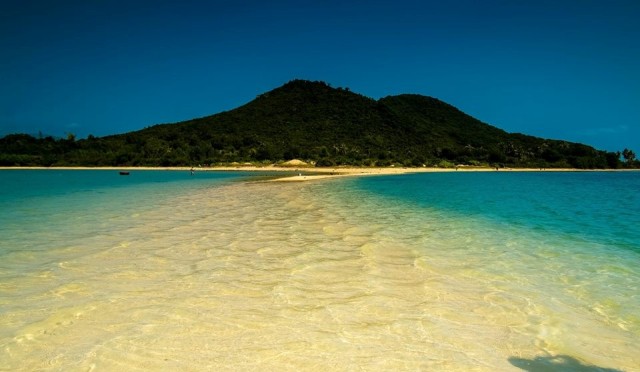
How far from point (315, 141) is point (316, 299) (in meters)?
88.7

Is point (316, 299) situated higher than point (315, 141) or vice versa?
point (315, 141)

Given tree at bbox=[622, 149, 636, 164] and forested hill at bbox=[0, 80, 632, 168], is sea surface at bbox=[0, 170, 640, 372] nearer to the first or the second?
forested hill at bbox=[0, 80, 632, 168]

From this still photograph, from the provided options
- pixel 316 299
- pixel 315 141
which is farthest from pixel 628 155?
pixel 316 299

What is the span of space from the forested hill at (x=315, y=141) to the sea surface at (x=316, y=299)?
2525 inches

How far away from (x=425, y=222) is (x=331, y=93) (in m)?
110

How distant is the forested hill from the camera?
8238cm

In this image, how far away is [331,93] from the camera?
4653 inches

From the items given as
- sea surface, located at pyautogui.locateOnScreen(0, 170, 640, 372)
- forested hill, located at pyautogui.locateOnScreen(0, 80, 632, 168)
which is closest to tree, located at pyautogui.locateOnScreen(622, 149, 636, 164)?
forested hill, located at pyautogui.locateOnScreen(0, 80, 632, 168)

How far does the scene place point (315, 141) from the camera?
9288 cm

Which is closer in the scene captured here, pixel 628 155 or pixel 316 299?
pixel 316 299

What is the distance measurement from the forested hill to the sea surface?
64134 mm

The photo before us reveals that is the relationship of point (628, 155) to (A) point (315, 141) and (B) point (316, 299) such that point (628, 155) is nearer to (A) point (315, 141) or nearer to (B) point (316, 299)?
(A) point (315, 141)

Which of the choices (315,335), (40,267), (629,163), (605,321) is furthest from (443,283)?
(629,163)

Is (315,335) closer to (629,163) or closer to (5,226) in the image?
(5,226)
